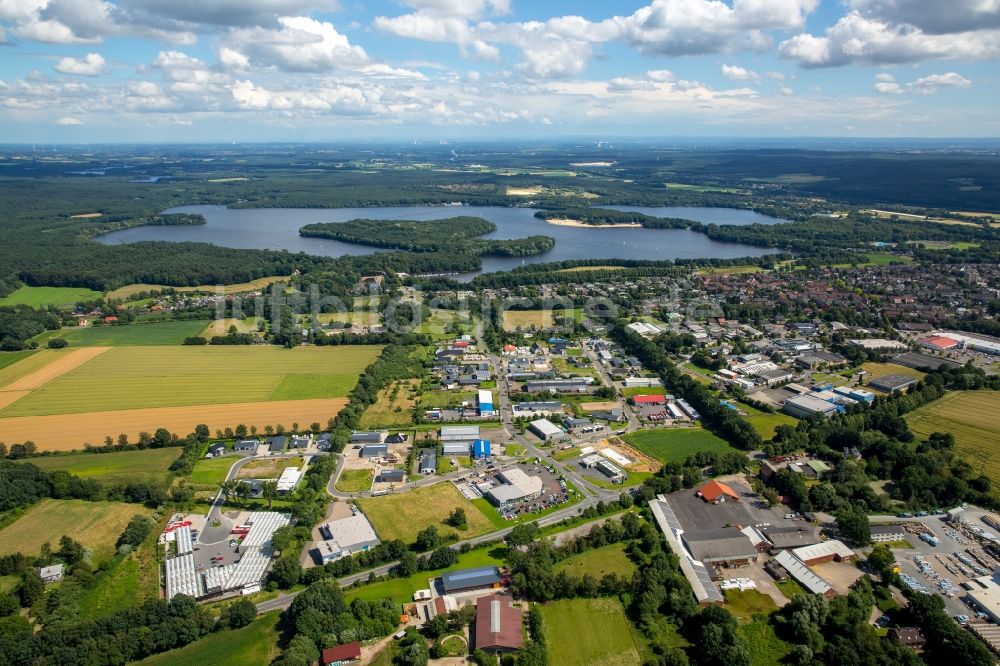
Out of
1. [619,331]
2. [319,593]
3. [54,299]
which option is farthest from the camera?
[54,299]


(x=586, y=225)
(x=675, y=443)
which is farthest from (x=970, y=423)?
(x=586, y=225)

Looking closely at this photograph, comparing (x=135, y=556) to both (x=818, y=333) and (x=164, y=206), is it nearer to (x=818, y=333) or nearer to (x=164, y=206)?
(x=818, y=333)

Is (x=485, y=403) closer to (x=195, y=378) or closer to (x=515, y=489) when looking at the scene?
(x=515, y=489)

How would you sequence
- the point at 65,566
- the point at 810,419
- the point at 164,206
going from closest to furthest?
the point at 65,566 → the point at 810,419 → the point at 164,206

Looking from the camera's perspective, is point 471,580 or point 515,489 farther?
point 515,489

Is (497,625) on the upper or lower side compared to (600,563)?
upper

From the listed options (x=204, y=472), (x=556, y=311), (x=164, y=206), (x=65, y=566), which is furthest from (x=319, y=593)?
(x=164, y=206)
